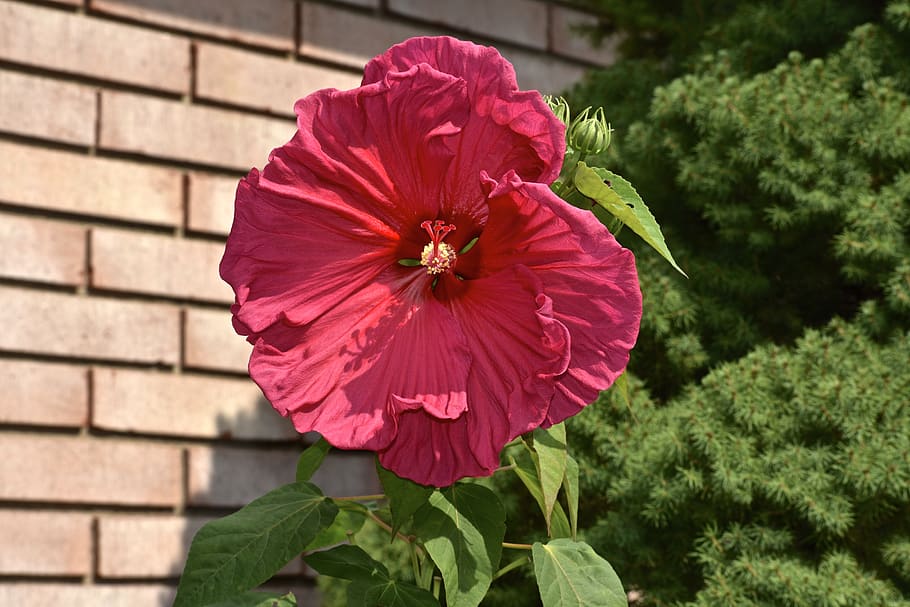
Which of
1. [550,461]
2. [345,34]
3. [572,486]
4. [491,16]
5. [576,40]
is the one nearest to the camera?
[550,461]

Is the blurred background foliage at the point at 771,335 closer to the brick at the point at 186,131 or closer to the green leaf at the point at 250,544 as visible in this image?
the green leaf at the point at 250,544

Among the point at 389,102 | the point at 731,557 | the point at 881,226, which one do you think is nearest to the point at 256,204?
the point at 389,102

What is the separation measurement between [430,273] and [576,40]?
7.69 feet

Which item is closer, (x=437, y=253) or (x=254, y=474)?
(x=437, y=253)

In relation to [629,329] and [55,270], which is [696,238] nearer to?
[629,329]

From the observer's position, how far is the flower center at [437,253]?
914 millimetres

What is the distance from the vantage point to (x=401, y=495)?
0.93 metres

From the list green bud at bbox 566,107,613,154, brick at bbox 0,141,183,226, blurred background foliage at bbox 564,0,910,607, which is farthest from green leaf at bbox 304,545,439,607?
brick at bbox 0,141,183,226

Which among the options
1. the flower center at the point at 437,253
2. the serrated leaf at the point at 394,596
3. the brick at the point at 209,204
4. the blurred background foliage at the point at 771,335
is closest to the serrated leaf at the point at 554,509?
the serrated leaf at the point at 394,596

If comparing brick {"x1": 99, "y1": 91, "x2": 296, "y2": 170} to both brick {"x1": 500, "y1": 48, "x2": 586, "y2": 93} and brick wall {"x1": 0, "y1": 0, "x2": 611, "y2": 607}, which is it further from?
brick {"x1": 500, "y1": 48, "x2": 586, "y2": 93}

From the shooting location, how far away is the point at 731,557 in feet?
5.37

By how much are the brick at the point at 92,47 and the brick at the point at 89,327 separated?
0.54 meters

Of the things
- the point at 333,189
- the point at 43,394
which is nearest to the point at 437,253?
the point at 333,189

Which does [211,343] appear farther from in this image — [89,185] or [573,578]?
[573,578]
